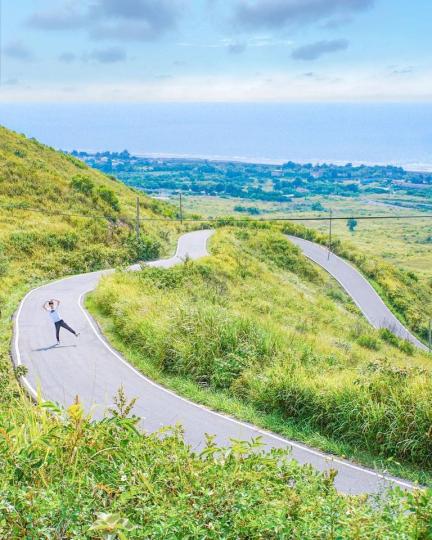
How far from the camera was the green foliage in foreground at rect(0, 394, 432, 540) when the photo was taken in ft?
13.2

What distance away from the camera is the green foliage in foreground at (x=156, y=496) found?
403 cm

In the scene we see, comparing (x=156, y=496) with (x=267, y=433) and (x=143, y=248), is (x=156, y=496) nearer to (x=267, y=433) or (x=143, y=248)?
(x=267, y=433)

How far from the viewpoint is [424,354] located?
100 ft

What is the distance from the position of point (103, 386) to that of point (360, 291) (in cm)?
3615

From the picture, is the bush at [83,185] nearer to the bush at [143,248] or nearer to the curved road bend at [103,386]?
the bush at [143,248]

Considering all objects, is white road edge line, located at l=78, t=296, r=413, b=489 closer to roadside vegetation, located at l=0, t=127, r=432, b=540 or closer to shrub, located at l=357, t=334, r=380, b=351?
roadside vegetation, located at l=0, t=127, r=432, b=540

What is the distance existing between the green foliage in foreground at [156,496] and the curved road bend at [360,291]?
33.9 meters

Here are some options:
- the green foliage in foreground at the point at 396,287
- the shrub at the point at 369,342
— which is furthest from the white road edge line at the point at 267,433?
the green foliage in foreground at the point at 396,287

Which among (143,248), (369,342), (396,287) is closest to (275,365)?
(369,342)

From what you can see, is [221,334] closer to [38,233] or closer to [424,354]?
[424,354]

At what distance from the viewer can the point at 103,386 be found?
44.6ft

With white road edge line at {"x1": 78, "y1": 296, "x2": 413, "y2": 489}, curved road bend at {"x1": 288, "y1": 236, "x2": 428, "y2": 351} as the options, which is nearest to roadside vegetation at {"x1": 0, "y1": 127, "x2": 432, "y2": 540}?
white road edge line at {"x1": 78, "y1": 296, "x2": 413, "y2": 489}

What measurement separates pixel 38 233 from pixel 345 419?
26.8m

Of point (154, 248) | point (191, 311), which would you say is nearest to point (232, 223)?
point (154, 248)
